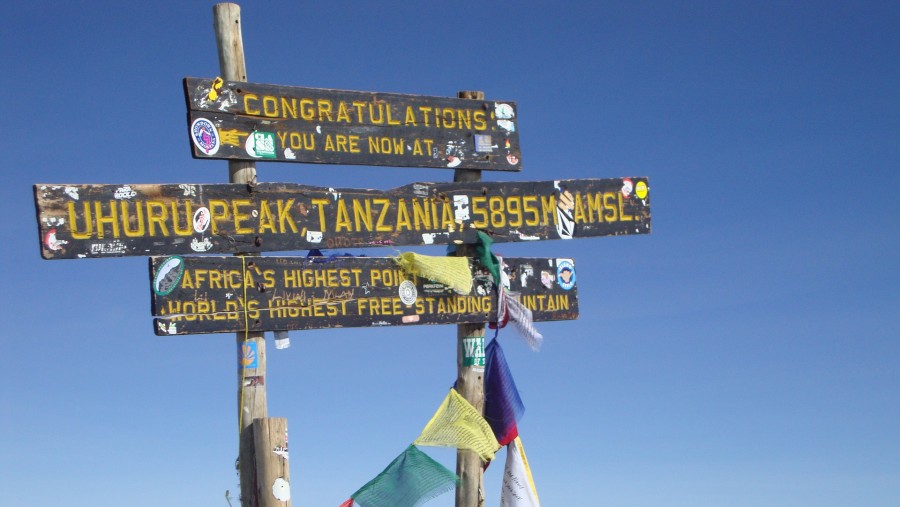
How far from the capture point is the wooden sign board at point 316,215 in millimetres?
7590

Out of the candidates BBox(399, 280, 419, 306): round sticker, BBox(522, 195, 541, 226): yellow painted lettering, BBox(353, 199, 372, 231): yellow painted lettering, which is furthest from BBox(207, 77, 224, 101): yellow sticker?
BBox(522, 195, 541, 226): yellow painted lettering

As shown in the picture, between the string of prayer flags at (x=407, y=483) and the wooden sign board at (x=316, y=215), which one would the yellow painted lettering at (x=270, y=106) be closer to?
the wooden sign board at (x=316, y=215)

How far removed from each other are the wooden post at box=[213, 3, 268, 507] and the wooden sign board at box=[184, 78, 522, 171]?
14cm

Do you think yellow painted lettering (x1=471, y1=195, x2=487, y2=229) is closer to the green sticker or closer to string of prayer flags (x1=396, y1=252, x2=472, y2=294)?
string of prayer flags (x1=396, y1=252, x2=472, y2=294)

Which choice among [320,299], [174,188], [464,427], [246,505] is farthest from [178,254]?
[464,427]

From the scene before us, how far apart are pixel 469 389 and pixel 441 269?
1154 millimetres

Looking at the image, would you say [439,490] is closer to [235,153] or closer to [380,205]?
[380,205]

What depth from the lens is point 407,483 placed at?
8508 millimetres

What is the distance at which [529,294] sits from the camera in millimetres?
9328

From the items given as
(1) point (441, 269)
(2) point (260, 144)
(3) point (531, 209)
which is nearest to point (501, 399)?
(1) point (441, 269)

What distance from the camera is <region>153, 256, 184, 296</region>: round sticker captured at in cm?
766

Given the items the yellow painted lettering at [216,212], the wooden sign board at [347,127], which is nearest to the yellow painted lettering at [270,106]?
the wooden sign board at [347,127]

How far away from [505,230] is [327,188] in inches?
61.5

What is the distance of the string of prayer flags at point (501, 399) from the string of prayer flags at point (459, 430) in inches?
9.8
